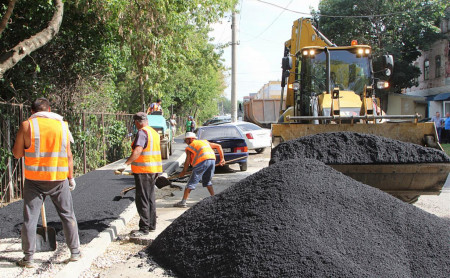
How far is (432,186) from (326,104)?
3087mm

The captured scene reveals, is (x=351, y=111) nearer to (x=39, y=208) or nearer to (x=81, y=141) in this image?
(x=39, y=208)

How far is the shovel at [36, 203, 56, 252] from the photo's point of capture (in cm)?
477

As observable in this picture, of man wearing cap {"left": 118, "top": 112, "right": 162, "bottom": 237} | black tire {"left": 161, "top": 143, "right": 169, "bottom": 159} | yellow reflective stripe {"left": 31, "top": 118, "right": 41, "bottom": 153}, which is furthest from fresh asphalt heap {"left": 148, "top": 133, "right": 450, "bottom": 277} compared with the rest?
black tire {"left": 161, "top": 143, "right": 169, "bottom": 159}

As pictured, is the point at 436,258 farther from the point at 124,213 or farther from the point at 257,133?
the point at 257,133

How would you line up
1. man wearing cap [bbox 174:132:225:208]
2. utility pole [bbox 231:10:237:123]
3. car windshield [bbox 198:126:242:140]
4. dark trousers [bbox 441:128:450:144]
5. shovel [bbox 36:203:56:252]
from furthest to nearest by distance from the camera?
dark trousers [bbox 441:128:450:144] < utility pole [bbox 231:10:237:123] < car windshield [bbox 198:126:242:140] < man wearing cap [bbox 174:132:225:208] < shovel [bbox 36:203:56:252]

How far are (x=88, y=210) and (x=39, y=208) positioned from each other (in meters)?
2.19

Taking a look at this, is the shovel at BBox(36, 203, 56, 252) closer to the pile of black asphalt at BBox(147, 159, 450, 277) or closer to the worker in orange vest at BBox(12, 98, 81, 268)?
the worker in orange vest at BBox(12, 98, 81, 268)

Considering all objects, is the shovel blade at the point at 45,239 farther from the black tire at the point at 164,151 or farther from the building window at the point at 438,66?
the building window at the point at 438,66

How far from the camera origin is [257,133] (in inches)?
647

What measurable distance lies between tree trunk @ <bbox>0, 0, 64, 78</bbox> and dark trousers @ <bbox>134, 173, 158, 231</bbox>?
2983 mm

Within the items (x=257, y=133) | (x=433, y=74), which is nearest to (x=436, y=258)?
(x=257, y=133)

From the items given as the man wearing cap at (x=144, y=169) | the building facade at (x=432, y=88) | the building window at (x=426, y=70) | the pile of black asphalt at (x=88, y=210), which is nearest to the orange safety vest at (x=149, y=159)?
the man wearing cap at (x=144, y=169)

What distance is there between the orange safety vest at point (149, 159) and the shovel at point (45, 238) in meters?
1.40

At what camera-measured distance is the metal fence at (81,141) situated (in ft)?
24.4
